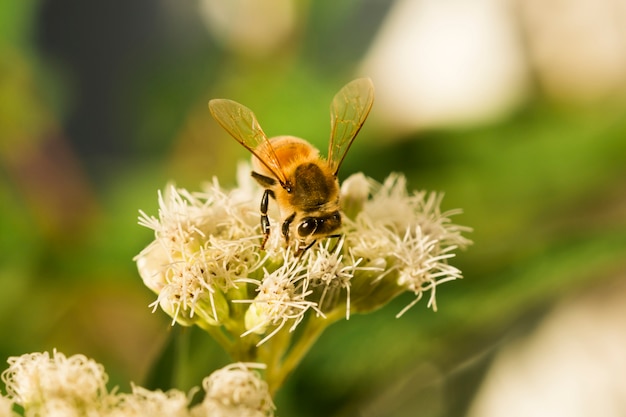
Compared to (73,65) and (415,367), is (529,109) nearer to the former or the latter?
(415,367)

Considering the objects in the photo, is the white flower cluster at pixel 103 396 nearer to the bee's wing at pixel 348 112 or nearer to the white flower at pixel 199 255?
the white flower at pixel 199 255

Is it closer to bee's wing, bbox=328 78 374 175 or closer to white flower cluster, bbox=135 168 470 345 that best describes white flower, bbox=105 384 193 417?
white flower cluster, bbox=135 168 470 345

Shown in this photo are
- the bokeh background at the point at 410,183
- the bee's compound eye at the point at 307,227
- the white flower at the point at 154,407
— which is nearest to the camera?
the white flower at the point at 154,407

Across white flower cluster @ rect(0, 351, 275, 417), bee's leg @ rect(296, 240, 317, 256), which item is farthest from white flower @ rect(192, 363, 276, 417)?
bee's leg @ rect(296, 240, 317, 256)

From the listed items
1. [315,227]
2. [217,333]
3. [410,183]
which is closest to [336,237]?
[315,227]

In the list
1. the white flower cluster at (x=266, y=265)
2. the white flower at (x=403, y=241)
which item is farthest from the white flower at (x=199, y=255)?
the white flower at (x=403, y=241)

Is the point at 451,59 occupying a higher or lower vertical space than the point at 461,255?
higher

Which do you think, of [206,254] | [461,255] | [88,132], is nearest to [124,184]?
[461,255]
